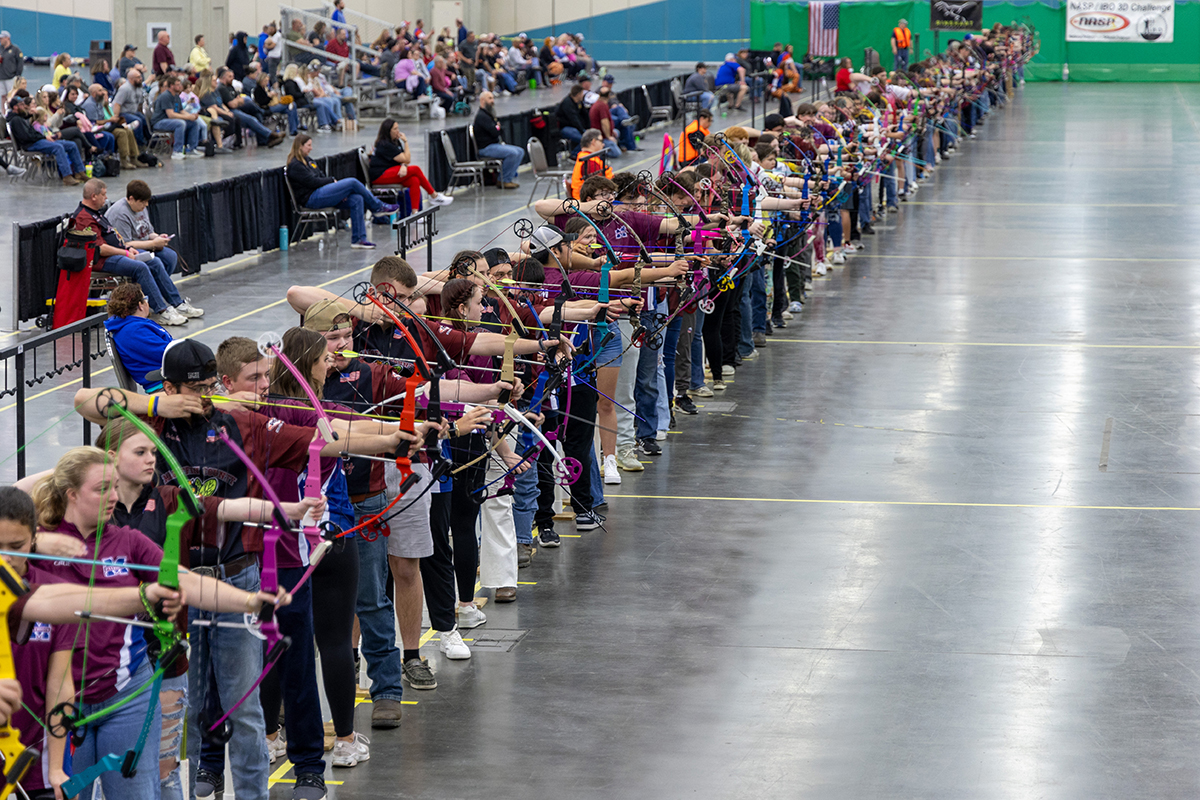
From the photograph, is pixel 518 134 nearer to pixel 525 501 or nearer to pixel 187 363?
pixel 525 501

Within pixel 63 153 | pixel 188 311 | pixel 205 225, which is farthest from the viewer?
pixel 63 153

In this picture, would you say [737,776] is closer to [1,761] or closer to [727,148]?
[1,761]

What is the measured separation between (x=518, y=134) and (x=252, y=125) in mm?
5275

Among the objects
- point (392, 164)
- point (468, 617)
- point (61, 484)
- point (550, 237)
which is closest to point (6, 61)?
point (392, 164)

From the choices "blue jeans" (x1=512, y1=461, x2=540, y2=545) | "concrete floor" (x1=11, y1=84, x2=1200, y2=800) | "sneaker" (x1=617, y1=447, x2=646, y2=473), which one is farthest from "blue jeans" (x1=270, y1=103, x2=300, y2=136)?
"blue jeans" (x1=512, y1=461, x2=540, y2=545)

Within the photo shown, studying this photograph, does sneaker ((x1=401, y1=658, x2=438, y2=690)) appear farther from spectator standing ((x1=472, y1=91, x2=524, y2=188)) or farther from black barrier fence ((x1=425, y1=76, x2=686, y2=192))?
spectator standing ((x1=472, y1=91, x2=524, y2=188))

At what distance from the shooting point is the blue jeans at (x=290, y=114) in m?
29.0

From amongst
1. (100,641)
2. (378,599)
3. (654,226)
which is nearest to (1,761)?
(100,641)

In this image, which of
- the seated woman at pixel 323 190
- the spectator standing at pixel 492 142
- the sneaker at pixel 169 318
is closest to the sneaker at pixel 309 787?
the sneaker at pixel 169 318

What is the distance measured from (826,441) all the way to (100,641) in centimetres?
738

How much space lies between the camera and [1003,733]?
6219mm

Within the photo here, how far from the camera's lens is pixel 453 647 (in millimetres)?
7055

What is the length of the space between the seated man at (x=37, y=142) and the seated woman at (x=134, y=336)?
15.3 metres

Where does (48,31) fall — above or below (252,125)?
above
